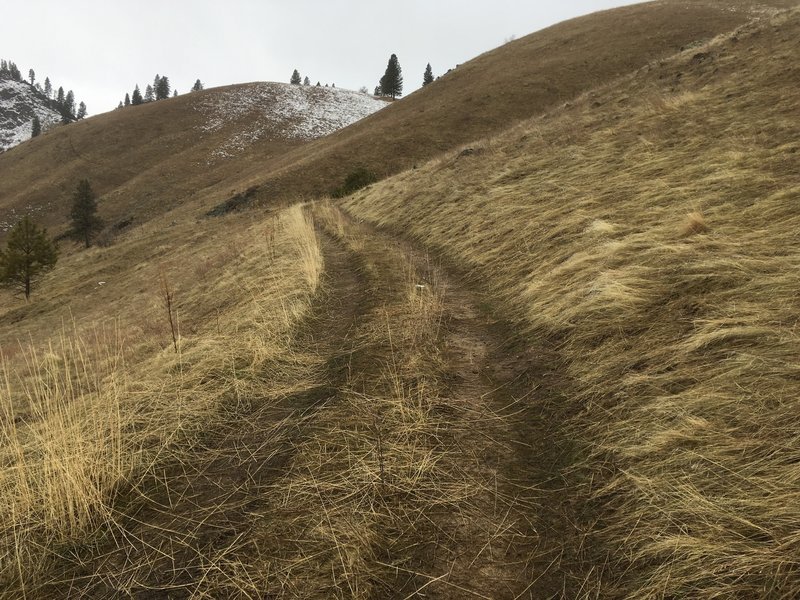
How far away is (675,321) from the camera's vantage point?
4.33m

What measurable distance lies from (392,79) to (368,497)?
9985 centimetres

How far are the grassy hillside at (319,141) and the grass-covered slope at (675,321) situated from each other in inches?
1047

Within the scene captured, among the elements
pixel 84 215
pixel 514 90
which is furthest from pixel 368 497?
pixel 84 215

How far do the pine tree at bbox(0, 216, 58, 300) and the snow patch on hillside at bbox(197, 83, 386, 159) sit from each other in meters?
37.0

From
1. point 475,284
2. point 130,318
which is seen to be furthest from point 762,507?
point 130,318

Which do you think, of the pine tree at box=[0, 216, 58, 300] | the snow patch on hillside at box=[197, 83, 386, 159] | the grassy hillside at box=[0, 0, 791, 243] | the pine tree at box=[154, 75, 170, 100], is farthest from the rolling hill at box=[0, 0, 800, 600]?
the pine tree at box=[154, 75, 170, 100]

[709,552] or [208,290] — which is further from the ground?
[208,290]

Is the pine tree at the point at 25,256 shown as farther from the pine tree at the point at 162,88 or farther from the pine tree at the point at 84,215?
the pine tree at the point at 162,88

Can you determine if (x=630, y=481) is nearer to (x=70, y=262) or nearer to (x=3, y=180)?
(x=70, y=262)

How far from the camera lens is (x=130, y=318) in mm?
14625

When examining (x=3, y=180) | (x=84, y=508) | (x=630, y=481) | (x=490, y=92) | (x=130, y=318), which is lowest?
(x=630, y=481)

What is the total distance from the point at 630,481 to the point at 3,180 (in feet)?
313

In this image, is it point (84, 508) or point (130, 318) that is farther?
point (130, 318)

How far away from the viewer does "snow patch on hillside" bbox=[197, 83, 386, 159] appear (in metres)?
69.6
